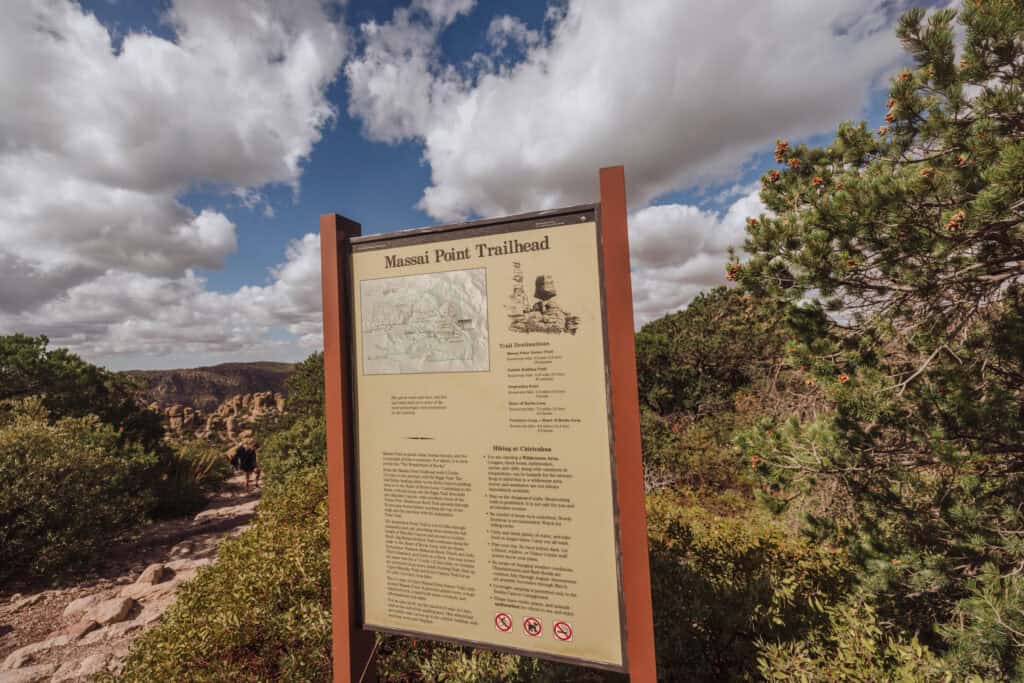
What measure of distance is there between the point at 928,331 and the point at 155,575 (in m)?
8.96

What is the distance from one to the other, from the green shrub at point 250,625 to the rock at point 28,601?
440 cm

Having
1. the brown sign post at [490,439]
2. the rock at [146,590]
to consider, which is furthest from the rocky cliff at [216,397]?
the brown sign post at [490,439]

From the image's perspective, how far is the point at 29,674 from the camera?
4059 millimetres

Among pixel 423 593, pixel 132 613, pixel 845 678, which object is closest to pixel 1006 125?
pixel 845 678

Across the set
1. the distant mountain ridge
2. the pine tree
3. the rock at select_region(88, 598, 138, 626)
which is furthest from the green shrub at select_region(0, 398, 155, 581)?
the distant mountain ridge

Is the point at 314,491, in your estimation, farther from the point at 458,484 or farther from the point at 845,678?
the point at 845,678

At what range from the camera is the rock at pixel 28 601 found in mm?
5289

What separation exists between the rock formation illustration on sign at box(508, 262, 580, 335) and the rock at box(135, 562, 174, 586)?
276 inches

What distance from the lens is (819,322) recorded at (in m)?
3.29

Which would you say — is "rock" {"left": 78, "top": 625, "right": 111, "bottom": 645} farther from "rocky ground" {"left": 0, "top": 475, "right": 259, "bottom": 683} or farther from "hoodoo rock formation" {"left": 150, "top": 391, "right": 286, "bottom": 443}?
"hoodoo rock formation" {"left": 150, "top": 391, "right": 286, "bottom": 443}

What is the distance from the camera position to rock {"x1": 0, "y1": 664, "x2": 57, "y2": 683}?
3.99m

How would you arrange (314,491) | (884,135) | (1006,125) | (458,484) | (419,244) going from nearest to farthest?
(458,484) < (419,244) < (1006,125) < (884,135) < (314,491)

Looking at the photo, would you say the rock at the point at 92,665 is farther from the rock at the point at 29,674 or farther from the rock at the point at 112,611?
the rock at the point at 112,611

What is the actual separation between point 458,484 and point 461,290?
919 mm
